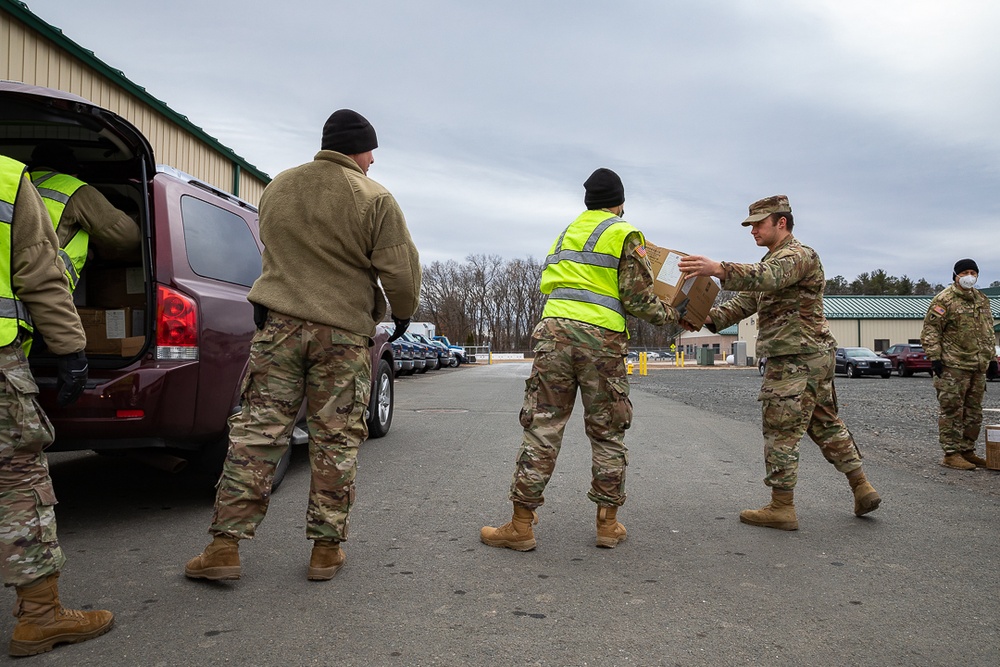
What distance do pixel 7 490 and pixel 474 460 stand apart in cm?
413

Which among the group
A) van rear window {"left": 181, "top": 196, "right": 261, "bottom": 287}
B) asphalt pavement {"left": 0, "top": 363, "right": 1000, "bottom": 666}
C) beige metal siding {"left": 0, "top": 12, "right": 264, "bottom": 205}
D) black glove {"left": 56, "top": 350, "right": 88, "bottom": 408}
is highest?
beige metal siding {"left": 0, "top": 12, "right": 264, "bottom": 205}

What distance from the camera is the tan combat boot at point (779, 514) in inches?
163

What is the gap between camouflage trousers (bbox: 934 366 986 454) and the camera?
20.9 ft

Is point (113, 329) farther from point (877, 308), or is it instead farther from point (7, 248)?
point (877, 308)

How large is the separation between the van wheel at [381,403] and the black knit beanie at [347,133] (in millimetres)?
3882

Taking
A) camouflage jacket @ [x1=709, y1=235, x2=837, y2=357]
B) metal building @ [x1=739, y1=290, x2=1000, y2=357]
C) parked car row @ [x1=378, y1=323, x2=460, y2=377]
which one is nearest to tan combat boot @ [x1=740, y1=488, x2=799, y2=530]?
camouflage jacket @ [x1=709, y1=235, x2=837, y2=357]

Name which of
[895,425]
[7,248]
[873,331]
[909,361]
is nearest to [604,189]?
[7,248]

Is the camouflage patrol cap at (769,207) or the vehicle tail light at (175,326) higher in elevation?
the camouflage patrol cap at (769,207)

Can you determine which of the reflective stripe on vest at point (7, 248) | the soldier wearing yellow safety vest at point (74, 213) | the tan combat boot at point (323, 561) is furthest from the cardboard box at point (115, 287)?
the tan combat boot at point (323, 561)

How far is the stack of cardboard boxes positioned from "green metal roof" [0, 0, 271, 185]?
6.58 m

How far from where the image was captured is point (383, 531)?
3941 mm

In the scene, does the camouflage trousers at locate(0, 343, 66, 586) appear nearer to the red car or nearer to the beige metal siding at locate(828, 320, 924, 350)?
the red car

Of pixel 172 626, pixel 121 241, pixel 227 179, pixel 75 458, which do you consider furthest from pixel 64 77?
pixel 172 626

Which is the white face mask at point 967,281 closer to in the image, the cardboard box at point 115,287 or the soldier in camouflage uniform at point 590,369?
the soldier in camouflage uniform at point 590,369
